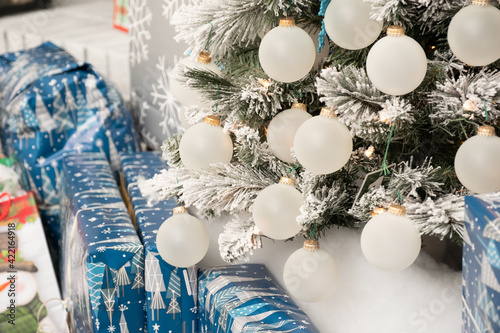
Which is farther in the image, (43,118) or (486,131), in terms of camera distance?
(43,118)

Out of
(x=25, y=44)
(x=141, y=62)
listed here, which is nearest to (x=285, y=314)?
(x=141, y=62)

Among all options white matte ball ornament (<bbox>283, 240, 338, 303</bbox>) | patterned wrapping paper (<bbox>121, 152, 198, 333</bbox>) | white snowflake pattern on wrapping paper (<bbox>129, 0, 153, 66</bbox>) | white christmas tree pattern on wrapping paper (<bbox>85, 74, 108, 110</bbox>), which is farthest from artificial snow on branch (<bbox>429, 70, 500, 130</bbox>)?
white christmas tree pattern on wrapping paper (<bbox>85, 74, 108, 110</bbox>)

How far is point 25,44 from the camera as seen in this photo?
5.53ft

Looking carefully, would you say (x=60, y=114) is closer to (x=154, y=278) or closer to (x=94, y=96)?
(x=94, y=96)

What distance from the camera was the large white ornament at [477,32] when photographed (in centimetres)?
53

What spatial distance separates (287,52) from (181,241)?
301mm

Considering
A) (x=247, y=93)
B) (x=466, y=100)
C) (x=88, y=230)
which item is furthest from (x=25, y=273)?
(x=466, y=100)

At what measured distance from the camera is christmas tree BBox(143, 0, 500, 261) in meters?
0.59

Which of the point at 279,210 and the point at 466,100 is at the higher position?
the point at 466,100

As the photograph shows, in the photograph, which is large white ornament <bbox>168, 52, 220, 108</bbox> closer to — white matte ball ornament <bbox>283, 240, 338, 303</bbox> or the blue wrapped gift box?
white matte ball ornament <bbox>283, 240, 338, 303</bbox>

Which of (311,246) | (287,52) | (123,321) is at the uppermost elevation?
(287,52)

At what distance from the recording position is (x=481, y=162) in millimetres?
551

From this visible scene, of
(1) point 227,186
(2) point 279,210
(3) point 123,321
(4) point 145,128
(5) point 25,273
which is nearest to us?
(2) point 279,210

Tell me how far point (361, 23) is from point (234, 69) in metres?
0.22
